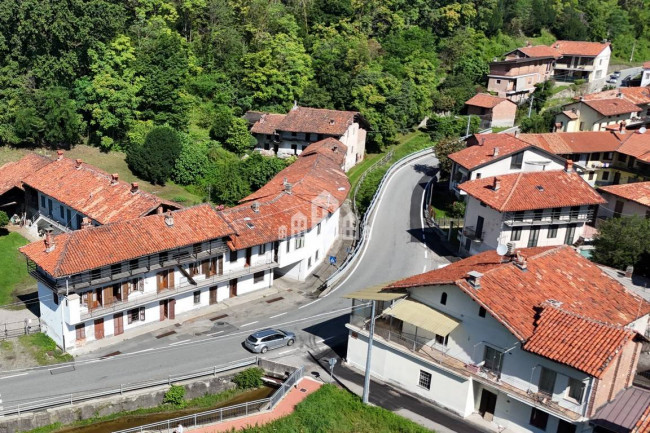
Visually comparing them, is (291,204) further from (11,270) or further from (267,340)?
(11,270)

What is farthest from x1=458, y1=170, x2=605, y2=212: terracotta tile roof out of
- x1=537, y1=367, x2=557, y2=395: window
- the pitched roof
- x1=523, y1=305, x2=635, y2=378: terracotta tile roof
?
x1=537, y1=367, x2=557, y2=395: window

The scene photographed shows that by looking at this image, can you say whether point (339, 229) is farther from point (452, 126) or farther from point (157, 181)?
point (452, 126)

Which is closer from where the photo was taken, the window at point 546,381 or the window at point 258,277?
the window at point 546,381

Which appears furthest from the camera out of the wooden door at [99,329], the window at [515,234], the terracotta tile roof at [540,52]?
the terracotta tile roof at [540,52]

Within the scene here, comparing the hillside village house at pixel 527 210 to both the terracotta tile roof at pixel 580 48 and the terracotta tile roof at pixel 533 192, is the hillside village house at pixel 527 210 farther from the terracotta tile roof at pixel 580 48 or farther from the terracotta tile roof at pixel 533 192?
the terracotta tile roof at pixel 580 48

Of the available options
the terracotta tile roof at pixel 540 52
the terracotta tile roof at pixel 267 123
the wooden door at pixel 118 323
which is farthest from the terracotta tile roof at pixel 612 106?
the wooden door at pixel 118 323
